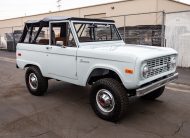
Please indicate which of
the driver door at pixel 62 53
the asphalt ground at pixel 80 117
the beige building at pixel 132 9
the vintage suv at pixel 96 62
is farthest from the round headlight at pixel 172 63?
the beige building at pixel 132 9

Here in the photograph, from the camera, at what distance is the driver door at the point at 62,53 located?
5.19m

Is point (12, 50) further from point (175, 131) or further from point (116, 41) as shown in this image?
point (175, 131)

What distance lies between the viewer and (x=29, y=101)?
5.87 m

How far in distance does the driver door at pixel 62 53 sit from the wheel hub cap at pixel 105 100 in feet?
2.68

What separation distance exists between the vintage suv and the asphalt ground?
31 cm

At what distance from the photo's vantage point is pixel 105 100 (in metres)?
4.59

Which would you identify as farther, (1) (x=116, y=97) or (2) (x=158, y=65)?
(2) (x=158, y=65)

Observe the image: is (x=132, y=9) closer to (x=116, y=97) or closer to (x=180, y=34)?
(x=180, y=34)

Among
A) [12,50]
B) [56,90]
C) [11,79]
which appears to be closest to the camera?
[56,90]

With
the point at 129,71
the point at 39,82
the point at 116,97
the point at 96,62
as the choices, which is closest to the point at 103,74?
the point at 96,62

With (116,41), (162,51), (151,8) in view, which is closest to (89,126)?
(162,51)

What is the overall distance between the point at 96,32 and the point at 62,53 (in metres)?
1.20

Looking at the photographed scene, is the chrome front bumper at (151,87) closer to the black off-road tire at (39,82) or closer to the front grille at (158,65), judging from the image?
the front grille at (158,65)

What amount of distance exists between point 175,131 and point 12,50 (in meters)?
17.6
